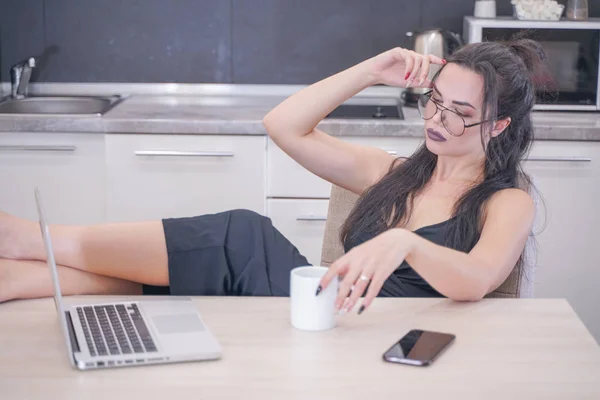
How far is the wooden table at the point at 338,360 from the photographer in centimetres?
136

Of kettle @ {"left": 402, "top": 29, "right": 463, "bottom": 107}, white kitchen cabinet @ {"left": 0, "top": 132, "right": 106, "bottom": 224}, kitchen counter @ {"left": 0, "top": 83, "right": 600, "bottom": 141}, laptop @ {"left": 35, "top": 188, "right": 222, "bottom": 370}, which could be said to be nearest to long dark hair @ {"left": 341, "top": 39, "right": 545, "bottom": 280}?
laptop @ {"left": 35, "top": 188, "right": 222, "bottom": 370}

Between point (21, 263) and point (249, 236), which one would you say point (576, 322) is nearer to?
point (249, 236)

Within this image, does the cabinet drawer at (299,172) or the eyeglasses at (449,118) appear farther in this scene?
the cabinet drawer at (299,172)

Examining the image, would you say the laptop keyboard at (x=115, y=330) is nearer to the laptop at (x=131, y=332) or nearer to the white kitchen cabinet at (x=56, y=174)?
the laptop at (x=131, y=332)

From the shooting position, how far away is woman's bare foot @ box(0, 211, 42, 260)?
1.96 meters

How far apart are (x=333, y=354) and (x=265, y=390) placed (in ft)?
0.57

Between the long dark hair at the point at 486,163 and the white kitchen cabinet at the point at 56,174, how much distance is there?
1304 millimetres

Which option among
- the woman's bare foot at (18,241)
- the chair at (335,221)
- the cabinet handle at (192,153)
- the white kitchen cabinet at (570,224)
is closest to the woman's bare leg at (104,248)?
the woman's bare foot at (18,241)

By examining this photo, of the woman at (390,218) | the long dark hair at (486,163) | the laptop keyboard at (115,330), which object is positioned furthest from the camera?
the long dark hair at (486,163)

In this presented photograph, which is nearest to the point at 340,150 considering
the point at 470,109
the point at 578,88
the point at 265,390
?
the point at 470,109

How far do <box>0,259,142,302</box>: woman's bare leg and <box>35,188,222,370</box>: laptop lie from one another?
118 mm

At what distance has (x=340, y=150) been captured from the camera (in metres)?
2.36

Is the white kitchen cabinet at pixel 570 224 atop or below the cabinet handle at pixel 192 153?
below

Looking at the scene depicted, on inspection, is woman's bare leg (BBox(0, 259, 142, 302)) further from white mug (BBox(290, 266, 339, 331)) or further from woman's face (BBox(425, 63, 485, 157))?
woman's face (BBox(425, 63, 485, 157))
